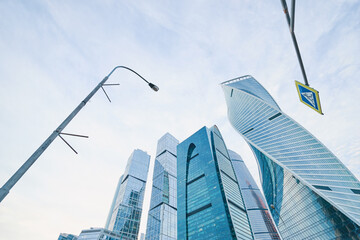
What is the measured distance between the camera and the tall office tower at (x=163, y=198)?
123m

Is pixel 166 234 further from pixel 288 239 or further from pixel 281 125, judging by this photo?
pixel 281 125

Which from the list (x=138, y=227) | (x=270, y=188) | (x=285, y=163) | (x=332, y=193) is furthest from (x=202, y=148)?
(x=138, y=227)

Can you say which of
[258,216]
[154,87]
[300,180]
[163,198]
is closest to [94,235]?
[163,198]

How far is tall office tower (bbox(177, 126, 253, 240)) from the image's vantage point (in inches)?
3272

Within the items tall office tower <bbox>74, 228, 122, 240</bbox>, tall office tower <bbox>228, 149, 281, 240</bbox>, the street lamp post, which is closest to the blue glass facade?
tall office tower <bbox>74, 228, 122, 240</bbox>

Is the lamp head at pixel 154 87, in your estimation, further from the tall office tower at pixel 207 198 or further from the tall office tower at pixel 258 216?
the tall office tower at pixel 258 216

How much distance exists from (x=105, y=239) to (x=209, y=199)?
7686 cm

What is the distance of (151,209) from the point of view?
144m

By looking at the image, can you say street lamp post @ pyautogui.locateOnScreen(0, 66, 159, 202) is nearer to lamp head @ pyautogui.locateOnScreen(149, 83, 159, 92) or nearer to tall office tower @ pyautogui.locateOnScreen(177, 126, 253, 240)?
lamp head @ pyautogui.locateOnScreen(149, 83, 159, 92)

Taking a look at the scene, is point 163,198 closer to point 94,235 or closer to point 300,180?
point 94,235

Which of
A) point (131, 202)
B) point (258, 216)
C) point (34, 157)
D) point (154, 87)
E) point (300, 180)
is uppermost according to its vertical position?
point (131, 202)

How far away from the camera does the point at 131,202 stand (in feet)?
507

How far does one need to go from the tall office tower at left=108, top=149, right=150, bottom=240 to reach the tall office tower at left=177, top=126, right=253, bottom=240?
59.4 meters

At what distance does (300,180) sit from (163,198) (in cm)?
10380
